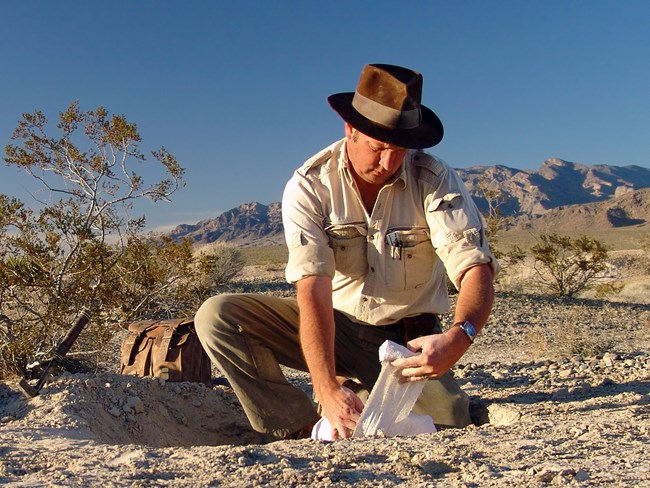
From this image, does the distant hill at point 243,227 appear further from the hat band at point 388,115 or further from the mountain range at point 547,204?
the hat band at point 388,115

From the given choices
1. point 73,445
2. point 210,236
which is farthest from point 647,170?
point 73,445

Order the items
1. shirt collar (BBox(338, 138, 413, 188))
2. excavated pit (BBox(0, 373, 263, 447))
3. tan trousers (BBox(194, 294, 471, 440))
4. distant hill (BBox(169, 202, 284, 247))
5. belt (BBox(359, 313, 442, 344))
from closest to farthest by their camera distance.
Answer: shirt collar (BBox(338, 138, 413, 188)) < tan trousers (BBox(194, 294, 471, 440)) < belt (BBox(359, 313, 442, 344)) < excavated pit (BBox(0, 373, 263, 447)) < distant hill (BBox(169, 202, 284, 247))

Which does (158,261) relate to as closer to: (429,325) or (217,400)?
(217,400)

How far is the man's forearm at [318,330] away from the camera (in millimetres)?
3170

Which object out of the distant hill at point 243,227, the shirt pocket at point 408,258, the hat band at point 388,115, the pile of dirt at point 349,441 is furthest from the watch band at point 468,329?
the distant hill at point 243,227

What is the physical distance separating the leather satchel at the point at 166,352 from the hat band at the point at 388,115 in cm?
245

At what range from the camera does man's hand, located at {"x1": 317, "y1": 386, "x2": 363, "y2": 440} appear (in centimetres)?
311

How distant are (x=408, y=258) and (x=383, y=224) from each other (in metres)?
0.24

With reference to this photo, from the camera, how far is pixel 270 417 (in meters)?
3.90

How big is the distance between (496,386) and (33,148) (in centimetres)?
472

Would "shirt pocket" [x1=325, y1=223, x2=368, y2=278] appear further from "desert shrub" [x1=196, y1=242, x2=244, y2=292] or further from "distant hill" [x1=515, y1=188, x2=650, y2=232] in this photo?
"distant hill" [x1=515, y1=188, x2=650, y2=232]

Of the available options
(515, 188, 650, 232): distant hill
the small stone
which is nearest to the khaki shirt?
the small stone

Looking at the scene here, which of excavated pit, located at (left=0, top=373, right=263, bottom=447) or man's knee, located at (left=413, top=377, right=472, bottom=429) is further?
excavated pit, located at (left=0, top=373, right=263, bottom=447)

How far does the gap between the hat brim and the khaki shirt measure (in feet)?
0.71
